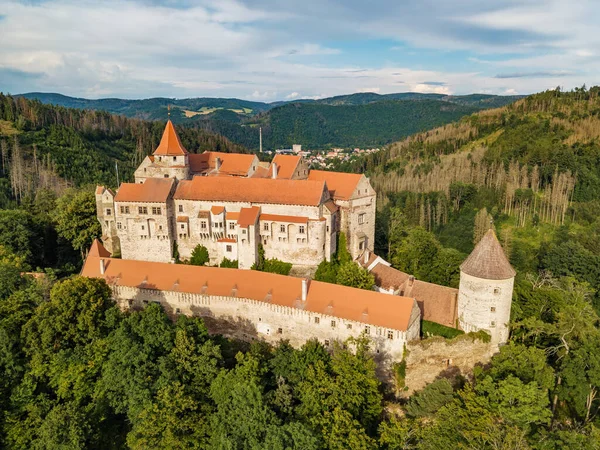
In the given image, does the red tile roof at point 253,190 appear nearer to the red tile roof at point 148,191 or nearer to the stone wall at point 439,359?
the red tile roof at point 148,191

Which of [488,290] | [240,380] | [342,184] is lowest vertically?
[240,380]

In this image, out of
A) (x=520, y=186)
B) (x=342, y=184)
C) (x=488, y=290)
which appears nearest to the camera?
(x=488, y=290)

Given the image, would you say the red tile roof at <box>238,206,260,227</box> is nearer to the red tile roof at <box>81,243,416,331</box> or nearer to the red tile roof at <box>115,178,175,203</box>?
the red tile roof at <box>81,243,416,331</box>

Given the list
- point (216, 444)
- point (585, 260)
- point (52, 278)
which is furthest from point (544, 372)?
point (52, 278)

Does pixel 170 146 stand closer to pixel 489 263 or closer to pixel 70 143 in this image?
pixel 489 263

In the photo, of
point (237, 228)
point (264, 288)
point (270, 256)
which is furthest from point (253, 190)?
point (264, 288)

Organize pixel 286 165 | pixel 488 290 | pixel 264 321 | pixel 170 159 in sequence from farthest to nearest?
pixel 286 165 → pixel 170 159 → pixel 264 321 → pixel 488 290

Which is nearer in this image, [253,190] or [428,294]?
[428,294]
